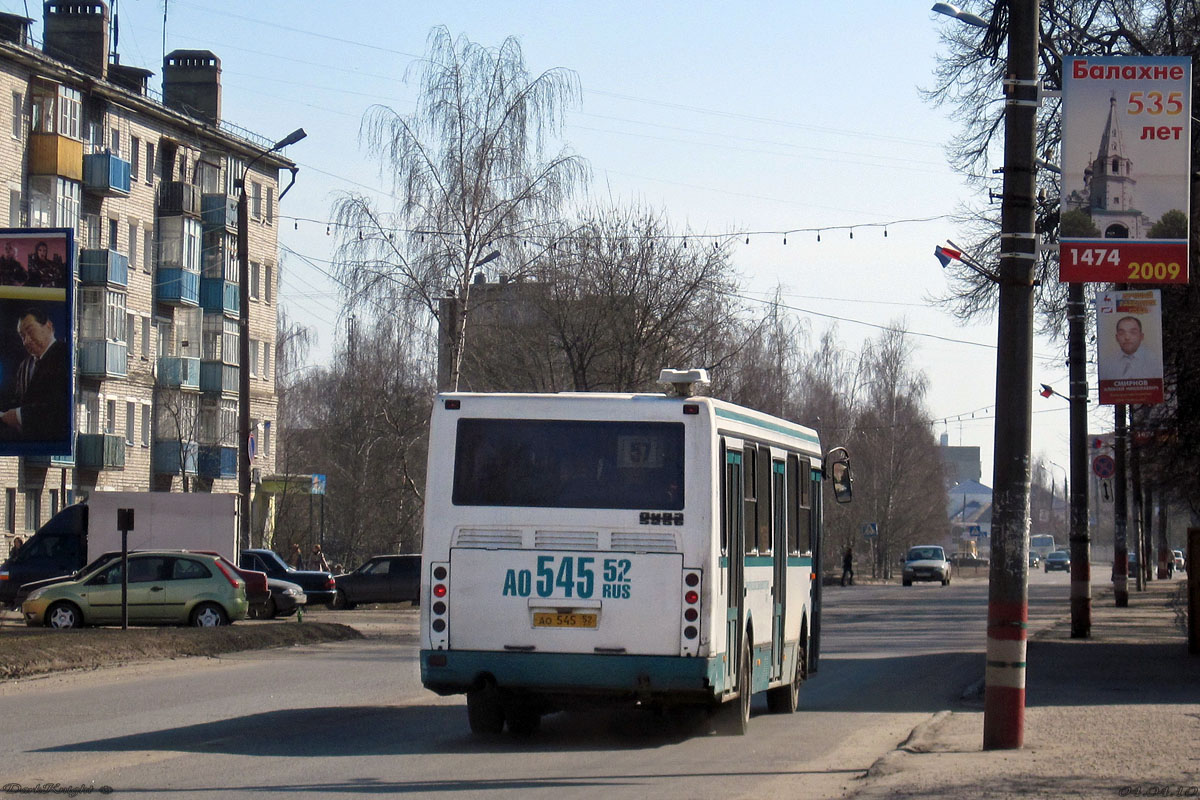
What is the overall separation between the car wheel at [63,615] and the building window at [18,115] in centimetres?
2866

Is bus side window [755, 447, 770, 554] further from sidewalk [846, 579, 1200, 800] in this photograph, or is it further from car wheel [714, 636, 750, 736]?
sidewalk [846, 579, 1200, 800]

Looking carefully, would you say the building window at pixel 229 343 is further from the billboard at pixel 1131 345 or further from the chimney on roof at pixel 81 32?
the billboard at pixel 1131 345

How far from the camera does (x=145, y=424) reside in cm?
6084

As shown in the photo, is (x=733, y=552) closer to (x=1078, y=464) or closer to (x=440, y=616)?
(x=440, y=616)

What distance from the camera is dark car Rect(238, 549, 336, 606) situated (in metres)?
37.6

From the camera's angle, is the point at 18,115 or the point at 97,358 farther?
the point at 97,358

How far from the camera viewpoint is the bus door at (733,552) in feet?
40.5

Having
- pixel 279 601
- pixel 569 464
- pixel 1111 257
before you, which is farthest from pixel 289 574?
pixel 1111 257

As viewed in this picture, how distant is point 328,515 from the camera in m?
78.2

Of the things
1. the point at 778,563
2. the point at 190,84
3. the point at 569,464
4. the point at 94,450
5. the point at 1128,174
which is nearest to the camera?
the point at 569,464

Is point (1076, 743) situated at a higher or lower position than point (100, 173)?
lower

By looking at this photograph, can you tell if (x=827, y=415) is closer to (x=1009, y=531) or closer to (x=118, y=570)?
(x=118, y=570)

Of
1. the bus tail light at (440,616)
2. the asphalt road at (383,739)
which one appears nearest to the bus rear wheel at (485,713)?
the asphalt road at (383,739)

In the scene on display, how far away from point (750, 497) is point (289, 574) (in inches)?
1059
